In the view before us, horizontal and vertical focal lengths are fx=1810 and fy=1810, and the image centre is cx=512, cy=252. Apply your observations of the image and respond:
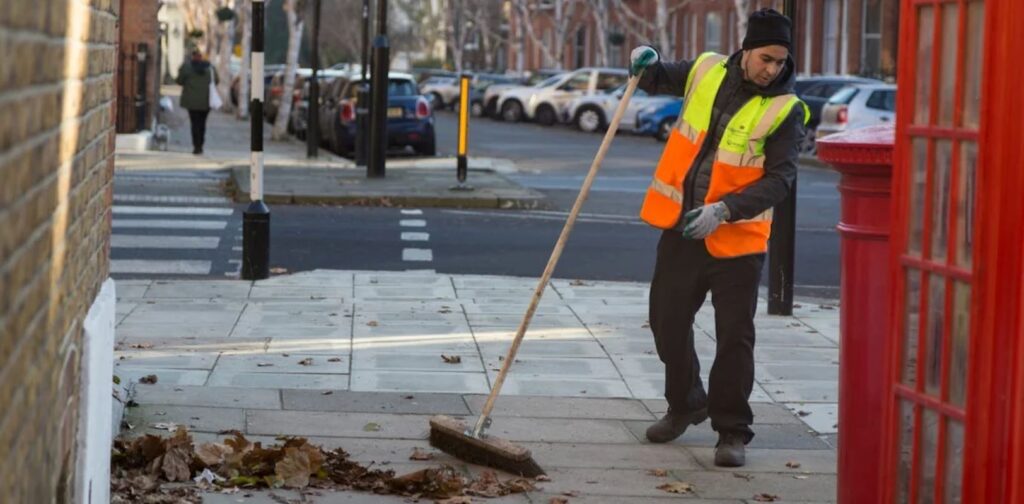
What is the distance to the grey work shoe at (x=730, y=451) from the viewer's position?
6.82 metres

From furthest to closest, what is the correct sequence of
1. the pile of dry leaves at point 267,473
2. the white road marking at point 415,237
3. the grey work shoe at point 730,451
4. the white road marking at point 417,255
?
the white road marking at point 415,237 → the white road marking at point 417,255 → the grey work shoe at point 730,451 → the pile of dry leaves at point 267,473

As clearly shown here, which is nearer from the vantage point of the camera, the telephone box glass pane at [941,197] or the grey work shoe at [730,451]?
the telephone box glass pane at [941,197]

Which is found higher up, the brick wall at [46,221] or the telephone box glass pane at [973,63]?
the telephone box glass pane at [973,63]

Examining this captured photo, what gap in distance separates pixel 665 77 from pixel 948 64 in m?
2.71

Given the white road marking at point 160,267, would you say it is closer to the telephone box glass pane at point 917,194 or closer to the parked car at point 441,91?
the telephone box glass pane at point 917,194

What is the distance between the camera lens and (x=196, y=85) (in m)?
27.7

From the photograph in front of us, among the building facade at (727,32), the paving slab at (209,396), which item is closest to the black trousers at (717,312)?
the paving slab at (209,396)

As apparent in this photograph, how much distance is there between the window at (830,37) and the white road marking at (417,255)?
34.7 meters

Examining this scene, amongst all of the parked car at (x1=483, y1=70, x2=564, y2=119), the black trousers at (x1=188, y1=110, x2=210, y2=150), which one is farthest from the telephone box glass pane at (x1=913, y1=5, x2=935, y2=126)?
the parked car at (x1=483, y1=70, x2=564, y2=119)

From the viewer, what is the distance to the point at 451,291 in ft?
39.2

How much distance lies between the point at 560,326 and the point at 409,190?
999cm

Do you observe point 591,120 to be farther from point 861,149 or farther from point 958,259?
point 958,259

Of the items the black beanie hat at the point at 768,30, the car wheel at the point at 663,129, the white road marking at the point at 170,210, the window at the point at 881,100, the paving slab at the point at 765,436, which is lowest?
the paving slab at the point at 765,436

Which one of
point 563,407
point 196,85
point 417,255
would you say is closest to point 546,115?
point 196,85
